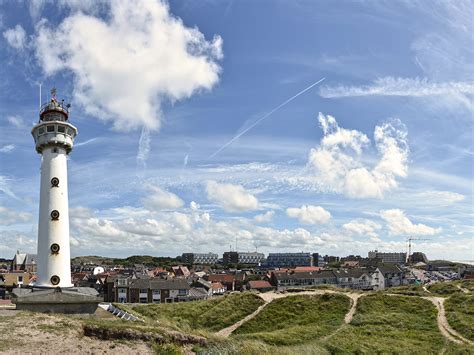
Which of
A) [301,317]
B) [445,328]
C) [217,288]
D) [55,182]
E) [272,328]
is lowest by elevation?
[217,288]

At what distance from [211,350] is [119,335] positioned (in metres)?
4.32

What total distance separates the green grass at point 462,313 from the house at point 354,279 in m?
52.9

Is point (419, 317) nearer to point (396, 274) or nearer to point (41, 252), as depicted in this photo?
point (41, 252)

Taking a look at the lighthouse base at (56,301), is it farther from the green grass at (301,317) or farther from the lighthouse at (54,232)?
the green grass at (301,317)

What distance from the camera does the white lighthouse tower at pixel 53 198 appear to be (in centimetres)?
2675

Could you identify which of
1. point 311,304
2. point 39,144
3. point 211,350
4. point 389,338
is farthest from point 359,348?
point 39,144

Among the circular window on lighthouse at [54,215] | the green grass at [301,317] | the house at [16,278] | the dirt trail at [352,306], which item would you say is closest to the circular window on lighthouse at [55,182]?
the circular window on lighthouse at [54,215]

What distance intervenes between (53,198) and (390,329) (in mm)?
29140

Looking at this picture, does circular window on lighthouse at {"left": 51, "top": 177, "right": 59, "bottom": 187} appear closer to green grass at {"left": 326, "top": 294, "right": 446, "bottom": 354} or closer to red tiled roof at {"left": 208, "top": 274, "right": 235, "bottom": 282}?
green grass at {"left": 326, "top": 294, "right": 446, "bottom": 354}

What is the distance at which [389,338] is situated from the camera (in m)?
32.0

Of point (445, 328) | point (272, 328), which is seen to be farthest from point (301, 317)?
point (445, 328)

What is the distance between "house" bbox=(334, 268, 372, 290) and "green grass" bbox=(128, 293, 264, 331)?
173ft

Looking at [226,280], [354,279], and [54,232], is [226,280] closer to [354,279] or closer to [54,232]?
[354,279]

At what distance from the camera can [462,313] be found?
127 feet
